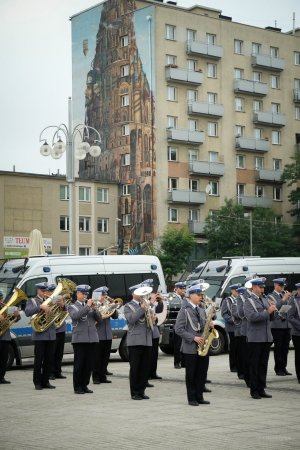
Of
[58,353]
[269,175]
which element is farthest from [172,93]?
[58,353]

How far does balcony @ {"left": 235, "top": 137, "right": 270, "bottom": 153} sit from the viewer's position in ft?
259

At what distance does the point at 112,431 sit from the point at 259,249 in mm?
61711

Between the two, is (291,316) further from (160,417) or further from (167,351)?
(167,351)

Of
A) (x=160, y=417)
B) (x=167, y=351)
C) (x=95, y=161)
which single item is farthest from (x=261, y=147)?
(x=160, y=417)

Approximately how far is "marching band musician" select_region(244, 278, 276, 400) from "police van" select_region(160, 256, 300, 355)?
389 inches

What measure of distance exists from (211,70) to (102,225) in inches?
596

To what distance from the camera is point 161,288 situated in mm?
26875

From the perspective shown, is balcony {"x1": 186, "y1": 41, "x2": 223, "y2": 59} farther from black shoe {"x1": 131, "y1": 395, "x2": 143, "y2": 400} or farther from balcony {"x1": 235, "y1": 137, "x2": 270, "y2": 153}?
black shoe {"x1": 131, "y1": 395, "x2": 143, "y2": 400}

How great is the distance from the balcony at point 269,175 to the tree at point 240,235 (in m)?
6.02

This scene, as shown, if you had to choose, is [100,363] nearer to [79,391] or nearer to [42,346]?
[42,346]

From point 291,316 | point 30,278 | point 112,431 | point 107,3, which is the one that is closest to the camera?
point 112,431

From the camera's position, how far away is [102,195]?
252 ft

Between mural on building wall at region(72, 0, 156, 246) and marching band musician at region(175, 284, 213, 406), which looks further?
mural on building wall at region(72, 0, 156, 246)

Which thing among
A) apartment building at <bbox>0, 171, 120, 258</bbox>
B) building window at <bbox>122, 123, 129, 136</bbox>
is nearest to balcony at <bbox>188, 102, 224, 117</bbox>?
building window at <bbox>122, 123, 129, 136</bbox>
